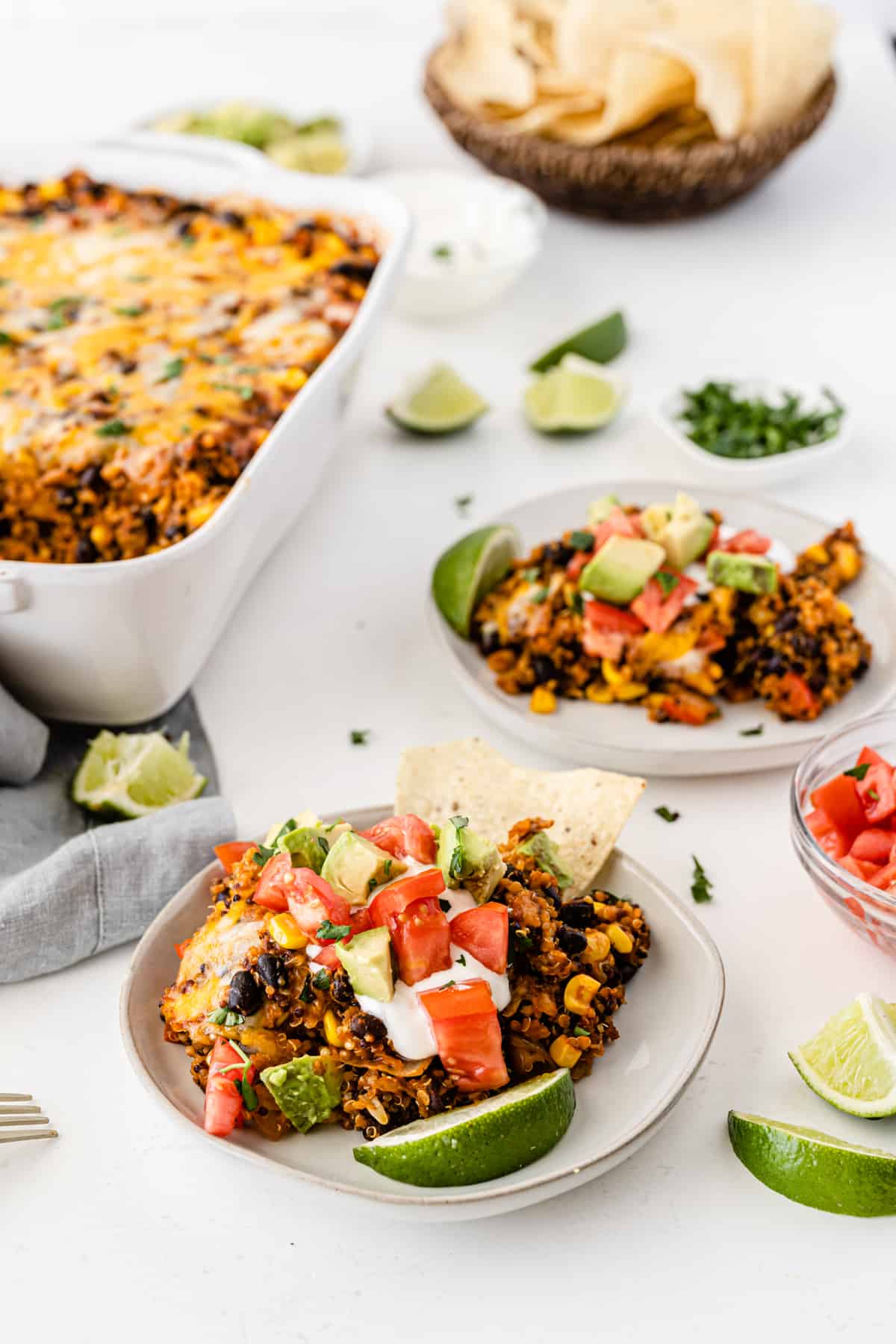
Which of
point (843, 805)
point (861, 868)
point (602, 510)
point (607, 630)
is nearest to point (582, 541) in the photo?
point (602, 510)

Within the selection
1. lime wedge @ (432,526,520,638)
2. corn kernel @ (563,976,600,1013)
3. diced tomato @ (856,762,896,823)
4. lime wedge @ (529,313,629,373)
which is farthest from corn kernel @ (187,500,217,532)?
lime wedge @ (529,313,629,373)

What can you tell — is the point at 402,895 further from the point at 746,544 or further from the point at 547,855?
the point at 746,544

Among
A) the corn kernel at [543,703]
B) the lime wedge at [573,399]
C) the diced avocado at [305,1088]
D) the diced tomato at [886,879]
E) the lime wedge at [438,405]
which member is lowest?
the lime wedge at [438,405]

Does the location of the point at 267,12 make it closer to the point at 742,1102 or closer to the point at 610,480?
the point at 610,480

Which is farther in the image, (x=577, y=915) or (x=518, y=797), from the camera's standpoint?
(x=518, y=797)

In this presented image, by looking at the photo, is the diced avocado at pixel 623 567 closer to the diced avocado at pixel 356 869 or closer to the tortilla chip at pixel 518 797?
the tortilla chip at pixel 518 797

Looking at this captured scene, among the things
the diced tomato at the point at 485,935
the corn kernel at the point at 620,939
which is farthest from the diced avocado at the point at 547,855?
the diced tomato at the point at 485,935

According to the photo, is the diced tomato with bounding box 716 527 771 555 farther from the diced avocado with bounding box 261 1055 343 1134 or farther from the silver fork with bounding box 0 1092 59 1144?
the silver fork with bounding box 0 1092 59 1144
